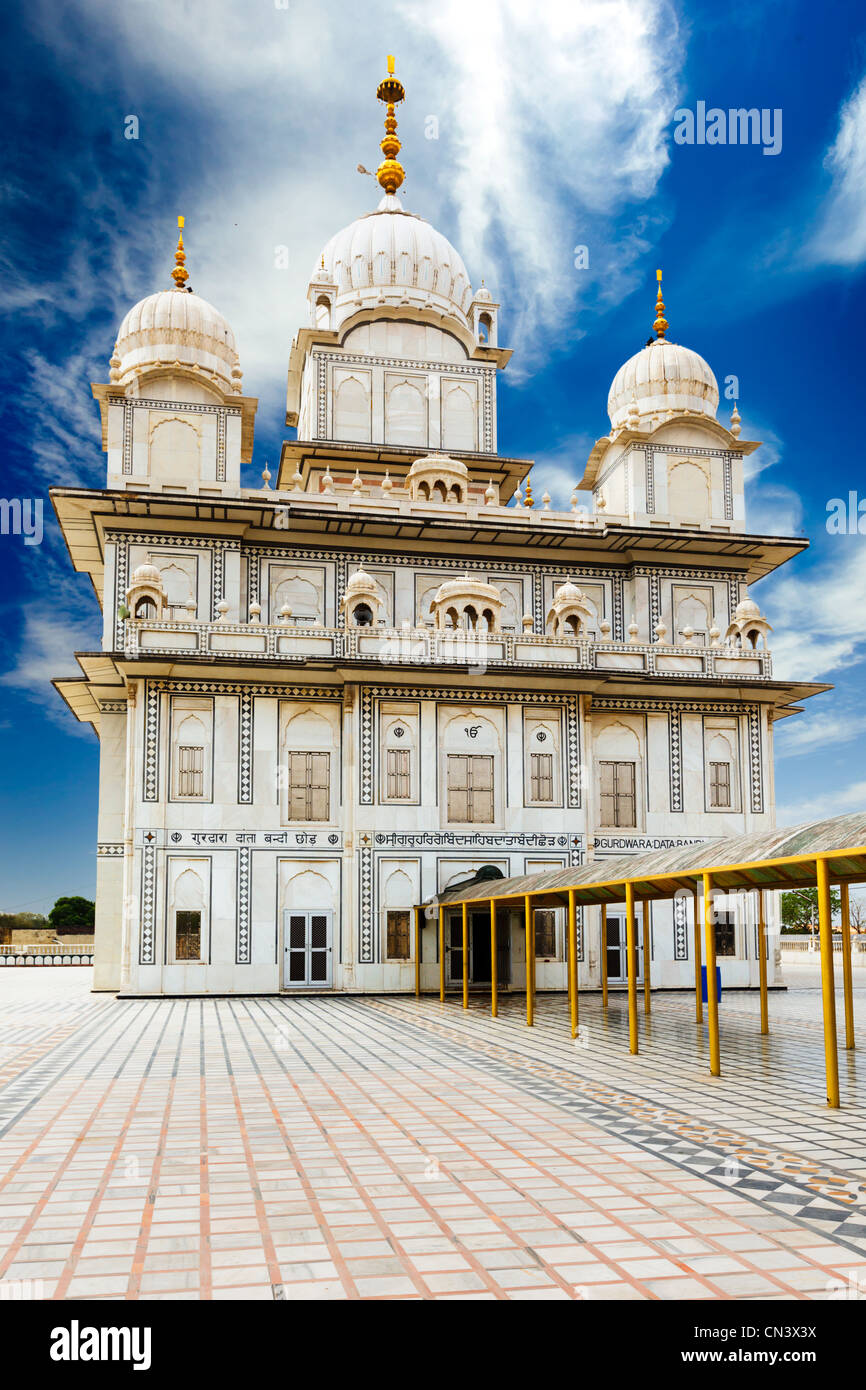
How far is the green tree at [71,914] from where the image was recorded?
59.9 m

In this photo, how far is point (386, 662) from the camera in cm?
2608

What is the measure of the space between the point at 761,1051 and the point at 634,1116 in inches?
210

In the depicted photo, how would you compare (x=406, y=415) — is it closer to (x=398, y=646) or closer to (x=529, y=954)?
(x=398, y=646)

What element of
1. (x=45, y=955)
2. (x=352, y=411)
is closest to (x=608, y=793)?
(x=352, y=411)

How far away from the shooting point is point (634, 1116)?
1052 cm

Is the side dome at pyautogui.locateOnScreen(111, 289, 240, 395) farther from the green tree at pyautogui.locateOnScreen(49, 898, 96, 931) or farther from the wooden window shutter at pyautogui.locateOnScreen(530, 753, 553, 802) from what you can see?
the green tree at pyautogui.locateOnScreen(49, 898, 96, 931)

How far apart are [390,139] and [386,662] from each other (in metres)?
21.5

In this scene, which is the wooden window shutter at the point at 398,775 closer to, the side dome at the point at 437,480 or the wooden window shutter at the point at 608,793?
the wooden window shutter at the point at 608,793

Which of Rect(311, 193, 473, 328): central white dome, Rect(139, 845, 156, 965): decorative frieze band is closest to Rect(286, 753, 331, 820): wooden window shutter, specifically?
Rect(139, 845, 156, 965): decorative frieze band

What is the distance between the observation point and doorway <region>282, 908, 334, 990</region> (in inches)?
996

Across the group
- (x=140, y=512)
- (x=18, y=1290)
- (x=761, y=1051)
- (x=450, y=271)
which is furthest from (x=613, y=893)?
(x=450, y=271)

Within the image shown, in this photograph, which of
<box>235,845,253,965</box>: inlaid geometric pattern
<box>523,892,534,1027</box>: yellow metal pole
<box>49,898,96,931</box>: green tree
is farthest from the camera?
<box>49,898,96,931</box>: green tree

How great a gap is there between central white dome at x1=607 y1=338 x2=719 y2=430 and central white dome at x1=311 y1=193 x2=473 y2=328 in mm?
5210
